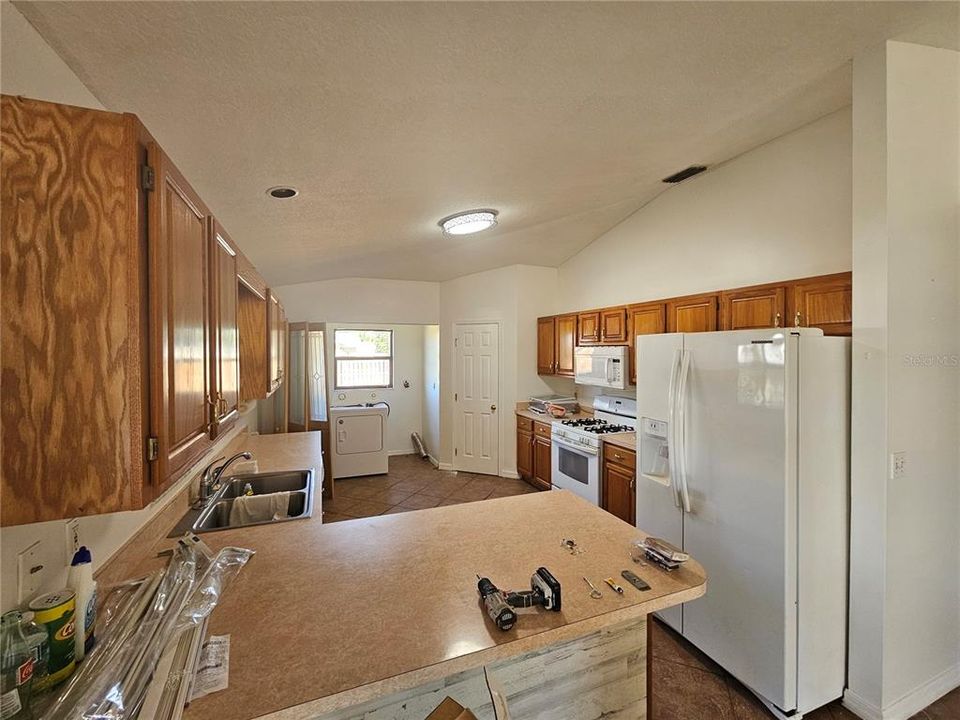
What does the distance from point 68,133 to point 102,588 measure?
118 centimetres

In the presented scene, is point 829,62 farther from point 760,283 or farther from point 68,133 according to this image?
point 68,133

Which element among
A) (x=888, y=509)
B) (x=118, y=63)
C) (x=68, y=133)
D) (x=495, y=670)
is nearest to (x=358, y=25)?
(x=118, y=63)

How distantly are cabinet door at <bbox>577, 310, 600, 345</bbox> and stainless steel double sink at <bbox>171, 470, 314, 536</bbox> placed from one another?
2853 millimetres

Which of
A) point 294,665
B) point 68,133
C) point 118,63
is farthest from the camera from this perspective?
point 118,63

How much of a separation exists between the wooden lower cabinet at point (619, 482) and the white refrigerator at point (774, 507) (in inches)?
38.5

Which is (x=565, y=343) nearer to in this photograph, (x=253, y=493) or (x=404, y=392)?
(x=404, y=392)

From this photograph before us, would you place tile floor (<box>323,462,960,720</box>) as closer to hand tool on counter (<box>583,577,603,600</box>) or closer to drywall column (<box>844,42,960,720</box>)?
drywall column (<box>844,42,960,720</box>)

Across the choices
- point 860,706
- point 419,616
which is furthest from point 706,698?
point 419,616

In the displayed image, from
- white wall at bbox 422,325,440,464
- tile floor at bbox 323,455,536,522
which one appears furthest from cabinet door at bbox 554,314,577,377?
white wall at bbox 422,325,440,464

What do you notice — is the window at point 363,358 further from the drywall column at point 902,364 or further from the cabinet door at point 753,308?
the drywall column at point 902,364

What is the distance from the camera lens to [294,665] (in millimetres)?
911

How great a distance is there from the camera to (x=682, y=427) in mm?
2170

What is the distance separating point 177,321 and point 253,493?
1.82 meters

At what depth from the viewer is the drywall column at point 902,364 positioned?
1.74m
